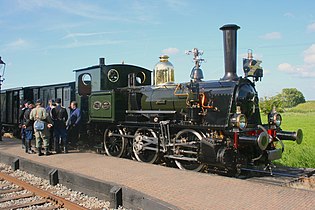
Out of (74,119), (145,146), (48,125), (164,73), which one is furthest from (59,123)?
(164,73)

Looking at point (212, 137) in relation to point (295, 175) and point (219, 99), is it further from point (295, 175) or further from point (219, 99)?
point (295, 175)

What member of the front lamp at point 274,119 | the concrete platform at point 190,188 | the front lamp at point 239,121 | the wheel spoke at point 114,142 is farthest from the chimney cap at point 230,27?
the wheel spoke at point 114,142

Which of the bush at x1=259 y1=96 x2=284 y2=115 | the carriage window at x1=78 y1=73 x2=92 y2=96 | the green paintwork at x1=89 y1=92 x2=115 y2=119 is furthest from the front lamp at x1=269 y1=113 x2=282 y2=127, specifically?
the carriage window at x1=78 y1=73 x2=92 y2=96

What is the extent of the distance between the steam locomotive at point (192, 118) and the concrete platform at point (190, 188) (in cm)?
95

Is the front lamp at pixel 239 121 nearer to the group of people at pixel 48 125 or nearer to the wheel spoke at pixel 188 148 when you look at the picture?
the wheel spoke at pixel 188 148

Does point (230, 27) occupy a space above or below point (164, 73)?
above

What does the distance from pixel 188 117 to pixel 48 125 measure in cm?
395

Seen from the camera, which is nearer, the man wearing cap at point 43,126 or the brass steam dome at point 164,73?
the man wearing cap at point 43,126

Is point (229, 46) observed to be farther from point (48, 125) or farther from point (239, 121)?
point (48, 125)

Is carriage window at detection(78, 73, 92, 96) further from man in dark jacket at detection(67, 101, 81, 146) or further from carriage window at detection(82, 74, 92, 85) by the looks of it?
man in dark jacket at detection(67, 101, 81, 146)

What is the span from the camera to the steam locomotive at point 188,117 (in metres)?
7.09

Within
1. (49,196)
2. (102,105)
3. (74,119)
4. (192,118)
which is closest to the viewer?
(49,196)

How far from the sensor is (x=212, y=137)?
7371 millimetres

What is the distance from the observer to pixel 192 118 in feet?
25.1
